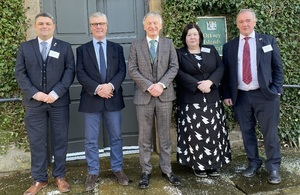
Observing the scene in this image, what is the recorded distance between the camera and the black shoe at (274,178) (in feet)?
10.8

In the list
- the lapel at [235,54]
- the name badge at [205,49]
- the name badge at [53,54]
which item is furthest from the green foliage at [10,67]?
the lapel at [235,54]

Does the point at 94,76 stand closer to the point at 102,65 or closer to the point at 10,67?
the point at 102,65

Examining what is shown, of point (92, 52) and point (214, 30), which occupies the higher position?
point (214, 30)

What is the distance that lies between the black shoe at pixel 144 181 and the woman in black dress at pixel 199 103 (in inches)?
19.7

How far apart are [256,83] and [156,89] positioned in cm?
108

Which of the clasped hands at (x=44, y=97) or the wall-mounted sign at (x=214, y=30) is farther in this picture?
the wall-mounted sign at (x=214, y=30)

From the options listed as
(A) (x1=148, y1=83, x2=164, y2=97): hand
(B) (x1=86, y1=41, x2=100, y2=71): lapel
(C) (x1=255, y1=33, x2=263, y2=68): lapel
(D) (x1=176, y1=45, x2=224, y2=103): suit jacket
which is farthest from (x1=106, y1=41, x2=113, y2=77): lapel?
(C) (x1=255, y1=33, x2=263, y2=68): lapel

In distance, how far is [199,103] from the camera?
11.0 feet

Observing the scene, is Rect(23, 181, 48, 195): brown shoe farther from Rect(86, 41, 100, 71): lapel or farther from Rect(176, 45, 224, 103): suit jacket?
Rect(176, 45, 224, 103): suit jacket

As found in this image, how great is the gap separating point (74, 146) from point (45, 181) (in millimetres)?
919

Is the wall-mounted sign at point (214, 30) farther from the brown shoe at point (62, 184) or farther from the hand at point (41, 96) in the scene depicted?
the brown shoe at point (62, 184)

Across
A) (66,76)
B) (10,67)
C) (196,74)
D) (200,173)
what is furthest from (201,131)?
(10,67)

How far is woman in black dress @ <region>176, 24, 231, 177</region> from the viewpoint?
3322 mm

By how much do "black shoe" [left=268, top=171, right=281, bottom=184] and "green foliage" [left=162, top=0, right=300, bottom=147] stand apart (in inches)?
45.4
